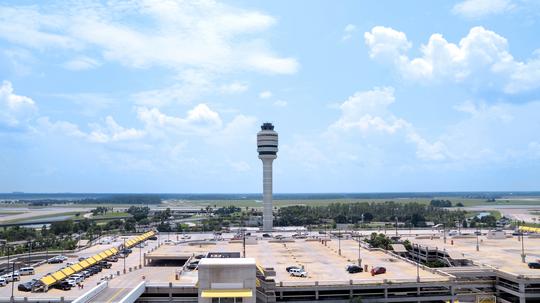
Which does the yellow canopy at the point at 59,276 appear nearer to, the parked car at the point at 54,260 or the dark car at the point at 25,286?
the dark car at the point at 25,286

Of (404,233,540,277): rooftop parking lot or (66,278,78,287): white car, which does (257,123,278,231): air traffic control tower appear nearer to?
(404,233,540,277): rooftop parking lot

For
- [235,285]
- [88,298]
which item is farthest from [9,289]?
[235,285]

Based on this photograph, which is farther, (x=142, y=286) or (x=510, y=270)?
(x=510, y=270)

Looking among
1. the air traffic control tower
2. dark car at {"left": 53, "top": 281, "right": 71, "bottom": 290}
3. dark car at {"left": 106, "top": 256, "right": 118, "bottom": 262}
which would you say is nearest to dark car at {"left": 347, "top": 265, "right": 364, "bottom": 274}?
dark car at {"left": 53, "top": 281, "right": 71, "bottom": 290}

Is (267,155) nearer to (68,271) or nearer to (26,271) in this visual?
(26,271)

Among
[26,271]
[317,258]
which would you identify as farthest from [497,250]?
[26,271]

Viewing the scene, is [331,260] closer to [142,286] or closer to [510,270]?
[510,270]

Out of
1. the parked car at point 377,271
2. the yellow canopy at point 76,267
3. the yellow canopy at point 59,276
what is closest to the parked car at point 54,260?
the yellow canopy at point 76,267
